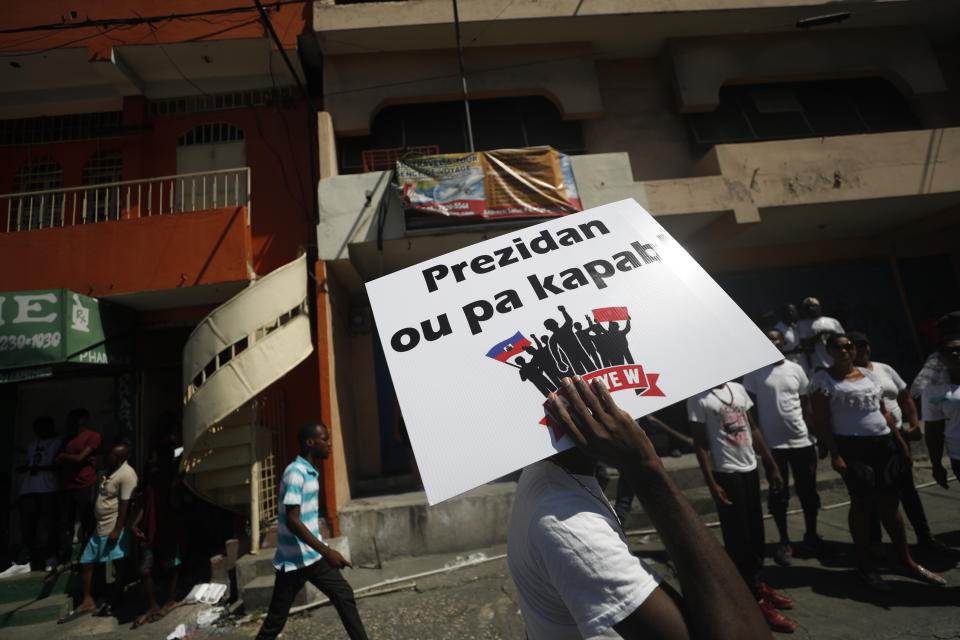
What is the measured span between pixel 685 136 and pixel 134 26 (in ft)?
33.4

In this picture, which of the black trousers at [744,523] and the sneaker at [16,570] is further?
the sneaker at [16,570]

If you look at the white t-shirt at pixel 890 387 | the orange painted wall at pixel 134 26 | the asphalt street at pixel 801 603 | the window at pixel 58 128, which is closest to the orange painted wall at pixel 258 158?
the window at pixel 58 128

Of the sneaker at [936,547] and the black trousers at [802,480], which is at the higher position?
the black trousers at [802,480]

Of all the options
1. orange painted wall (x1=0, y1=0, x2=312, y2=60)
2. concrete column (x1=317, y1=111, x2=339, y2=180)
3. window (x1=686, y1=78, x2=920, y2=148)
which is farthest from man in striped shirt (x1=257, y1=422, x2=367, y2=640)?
window (x1=686, y1=78, x2=920, y2=148)

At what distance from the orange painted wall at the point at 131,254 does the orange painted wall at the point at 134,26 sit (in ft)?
11.1

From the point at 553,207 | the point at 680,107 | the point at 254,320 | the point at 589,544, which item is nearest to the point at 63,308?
the point at 254,320

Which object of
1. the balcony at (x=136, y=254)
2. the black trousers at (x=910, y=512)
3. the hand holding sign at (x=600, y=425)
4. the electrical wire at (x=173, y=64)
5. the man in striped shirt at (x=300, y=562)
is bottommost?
the black trousers at (x=910, y=512)

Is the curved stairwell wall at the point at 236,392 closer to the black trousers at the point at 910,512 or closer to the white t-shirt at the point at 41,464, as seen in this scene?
the white t-shirt at the point at 41,464

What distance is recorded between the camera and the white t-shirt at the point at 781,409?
3.94 meters

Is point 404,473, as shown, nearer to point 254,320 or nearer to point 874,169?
point 254,320

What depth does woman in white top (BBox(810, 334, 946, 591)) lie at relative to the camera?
3.46 meters

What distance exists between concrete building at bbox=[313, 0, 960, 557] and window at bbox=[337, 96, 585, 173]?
0.03 m

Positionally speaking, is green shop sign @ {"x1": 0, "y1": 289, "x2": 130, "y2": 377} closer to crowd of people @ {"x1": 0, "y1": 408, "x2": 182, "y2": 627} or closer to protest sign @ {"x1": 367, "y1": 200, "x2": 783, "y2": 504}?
crowd of people @ {"x1": 0, "y1": 408, "x2": 182, "y2": 627}

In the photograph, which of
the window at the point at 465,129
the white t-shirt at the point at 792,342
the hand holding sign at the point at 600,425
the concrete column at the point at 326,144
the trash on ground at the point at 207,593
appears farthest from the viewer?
the window at the point at 465,129
